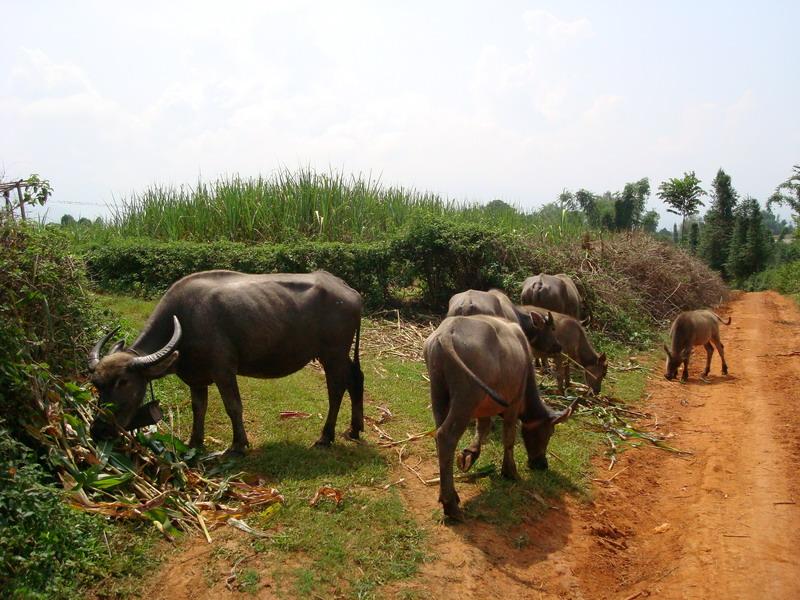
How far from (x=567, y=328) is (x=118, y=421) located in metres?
7.11

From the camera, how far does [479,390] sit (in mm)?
5484

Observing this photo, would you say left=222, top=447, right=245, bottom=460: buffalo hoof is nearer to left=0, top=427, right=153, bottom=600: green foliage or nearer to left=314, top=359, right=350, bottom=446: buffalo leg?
left=314, top=359, right=350, bottom=446: buffalo leg

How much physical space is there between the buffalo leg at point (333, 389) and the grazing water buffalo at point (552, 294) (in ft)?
19.7

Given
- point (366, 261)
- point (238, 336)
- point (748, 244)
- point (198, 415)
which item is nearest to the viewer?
point (238, 336)

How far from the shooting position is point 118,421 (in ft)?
18.5

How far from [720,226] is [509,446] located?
35.8m

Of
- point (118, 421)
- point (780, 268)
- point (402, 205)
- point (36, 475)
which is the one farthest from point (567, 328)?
point (780, 268)

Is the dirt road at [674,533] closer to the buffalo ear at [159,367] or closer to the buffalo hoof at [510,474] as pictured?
the buffalo hoof at [510,474]

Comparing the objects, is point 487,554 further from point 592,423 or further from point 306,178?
point 306,178

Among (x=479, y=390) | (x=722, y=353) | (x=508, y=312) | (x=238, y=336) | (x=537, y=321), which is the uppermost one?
(x=238, y=336)

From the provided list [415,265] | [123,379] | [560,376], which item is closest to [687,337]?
[560,376]

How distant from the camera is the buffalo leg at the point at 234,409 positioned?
254 inches

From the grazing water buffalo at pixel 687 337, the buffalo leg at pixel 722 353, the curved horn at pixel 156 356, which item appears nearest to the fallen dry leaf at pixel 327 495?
the curved horn at pixel 156 356

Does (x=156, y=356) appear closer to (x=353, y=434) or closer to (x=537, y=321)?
(x=353, y=434)
